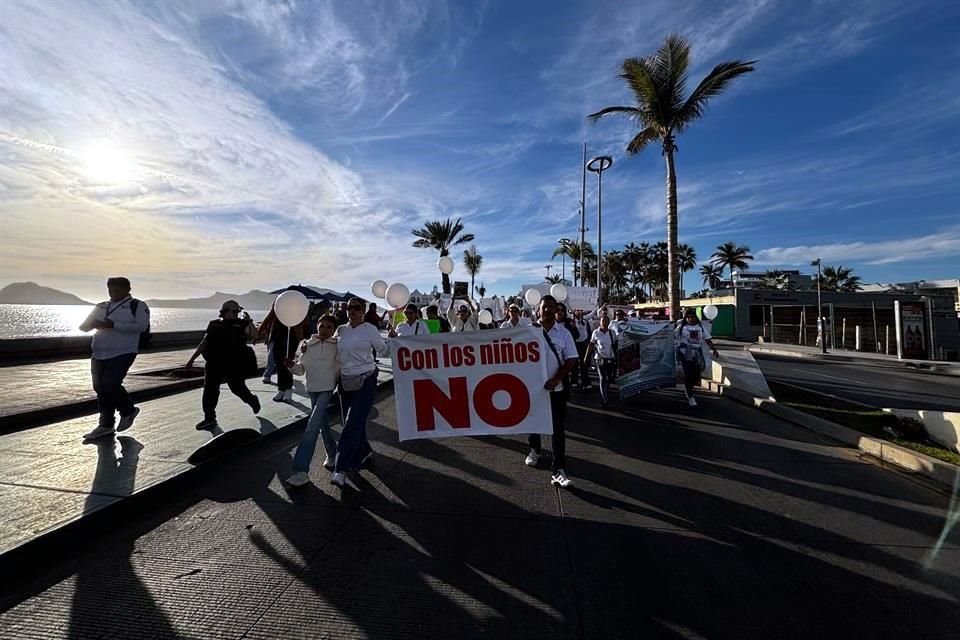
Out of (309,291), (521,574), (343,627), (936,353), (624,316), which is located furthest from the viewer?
(936,353)

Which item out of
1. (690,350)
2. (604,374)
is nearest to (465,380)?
(604,374)

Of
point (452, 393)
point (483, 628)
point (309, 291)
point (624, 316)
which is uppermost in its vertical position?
point (309, 291)

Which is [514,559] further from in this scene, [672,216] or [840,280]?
[840,280]

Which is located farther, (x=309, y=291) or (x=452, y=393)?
(x=309, y=291)

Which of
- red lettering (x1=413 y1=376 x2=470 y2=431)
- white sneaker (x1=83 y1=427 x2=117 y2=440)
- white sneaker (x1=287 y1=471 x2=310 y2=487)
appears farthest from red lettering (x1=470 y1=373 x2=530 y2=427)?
white sneaker (x1=83 y1=427 x2=117 y2=440)

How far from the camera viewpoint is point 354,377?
437 centimetres

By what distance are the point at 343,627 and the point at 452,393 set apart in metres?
2.71

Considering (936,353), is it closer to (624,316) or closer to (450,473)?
(624,316)

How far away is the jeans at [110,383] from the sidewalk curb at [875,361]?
77.0 ft

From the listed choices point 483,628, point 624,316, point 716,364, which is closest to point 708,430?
point 624,316

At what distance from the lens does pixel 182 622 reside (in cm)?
242

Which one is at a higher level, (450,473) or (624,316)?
(624,316)

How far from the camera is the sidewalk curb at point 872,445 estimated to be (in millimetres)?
4641

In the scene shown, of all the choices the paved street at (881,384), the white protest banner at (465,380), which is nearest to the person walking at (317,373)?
the white protest banner at (465,380)
